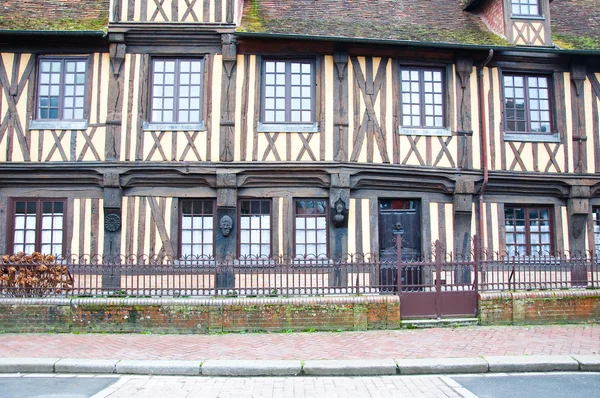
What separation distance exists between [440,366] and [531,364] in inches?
49.6

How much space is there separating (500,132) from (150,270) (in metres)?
8.79

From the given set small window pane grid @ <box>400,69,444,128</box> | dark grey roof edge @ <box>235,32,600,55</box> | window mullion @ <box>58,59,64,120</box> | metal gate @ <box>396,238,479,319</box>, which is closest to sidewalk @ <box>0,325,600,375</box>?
metal gate @ <box>396,238,479,319</box>

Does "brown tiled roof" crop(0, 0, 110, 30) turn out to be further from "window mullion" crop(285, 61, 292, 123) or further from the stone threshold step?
the stone threshold step

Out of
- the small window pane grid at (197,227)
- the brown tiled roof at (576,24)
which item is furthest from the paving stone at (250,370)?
the brown tiled roof at (576,24)

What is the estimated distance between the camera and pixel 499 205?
1292 centimetres

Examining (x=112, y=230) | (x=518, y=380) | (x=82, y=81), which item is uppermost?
(x=82, y=81)

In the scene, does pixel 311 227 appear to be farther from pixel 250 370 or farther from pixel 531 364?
pixel 531 364

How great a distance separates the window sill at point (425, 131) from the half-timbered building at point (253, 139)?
0.11ft

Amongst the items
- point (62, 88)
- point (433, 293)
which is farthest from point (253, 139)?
point (433, 293)

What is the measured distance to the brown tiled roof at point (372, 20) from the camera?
12.5 meters

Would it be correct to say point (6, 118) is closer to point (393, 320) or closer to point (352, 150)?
point (352, 150)

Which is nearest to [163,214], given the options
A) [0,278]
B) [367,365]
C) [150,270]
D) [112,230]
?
[112,230]

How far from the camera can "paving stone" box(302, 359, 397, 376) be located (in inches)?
274

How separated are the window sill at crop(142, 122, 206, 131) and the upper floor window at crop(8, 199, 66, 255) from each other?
267 cm
